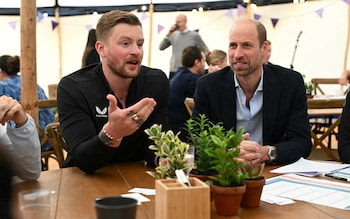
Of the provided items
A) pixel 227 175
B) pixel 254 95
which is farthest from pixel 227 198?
pixel 254 95

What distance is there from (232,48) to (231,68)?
0.36 feet

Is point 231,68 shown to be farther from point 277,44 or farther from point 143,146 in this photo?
point 277,44

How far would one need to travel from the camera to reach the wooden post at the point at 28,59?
441cm

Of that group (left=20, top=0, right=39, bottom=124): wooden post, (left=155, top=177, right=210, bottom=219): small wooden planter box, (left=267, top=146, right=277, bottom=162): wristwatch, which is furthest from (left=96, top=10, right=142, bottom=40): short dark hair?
(left=20, top=0, right=39, bottom=124): wooden post

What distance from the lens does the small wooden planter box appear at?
44.3 inches

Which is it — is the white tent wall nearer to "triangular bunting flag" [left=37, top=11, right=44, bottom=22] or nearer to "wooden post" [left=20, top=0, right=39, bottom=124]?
"triangular bunting flag" [left=37, top=11, right=44, bottom=22]

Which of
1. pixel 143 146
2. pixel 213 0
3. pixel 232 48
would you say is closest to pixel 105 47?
pixel 143 146

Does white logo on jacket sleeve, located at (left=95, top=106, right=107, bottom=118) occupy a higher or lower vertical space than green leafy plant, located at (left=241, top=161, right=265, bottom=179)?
higher

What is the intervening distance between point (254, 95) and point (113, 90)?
2.31ft

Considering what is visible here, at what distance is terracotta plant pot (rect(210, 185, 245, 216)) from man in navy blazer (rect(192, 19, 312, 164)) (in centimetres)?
110

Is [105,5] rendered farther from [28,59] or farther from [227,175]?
[227,175]

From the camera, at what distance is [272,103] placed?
239 cm

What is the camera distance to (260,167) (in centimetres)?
139

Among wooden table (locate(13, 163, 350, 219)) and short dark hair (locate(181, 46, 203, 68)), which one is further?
short dark hair (locate(181, 46, 203, 68))
